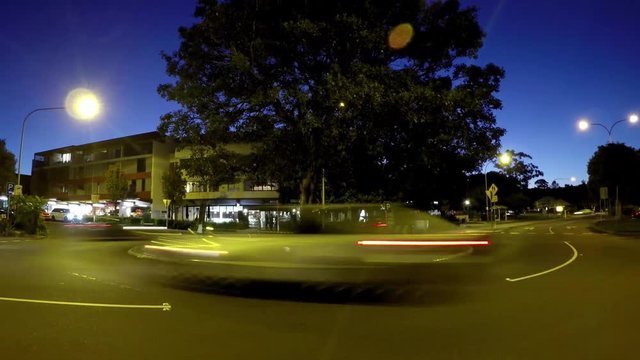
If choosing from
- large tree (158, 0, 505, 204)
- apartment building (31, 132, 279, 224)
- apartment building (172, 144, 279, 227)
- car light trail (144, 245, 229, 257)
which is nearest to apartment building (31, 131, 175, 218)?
apartment building (31, 132, 279, 224)

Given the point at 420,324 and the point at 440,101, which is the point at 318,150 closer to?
the point at 440,101

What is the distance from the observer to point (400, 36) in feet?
62.8

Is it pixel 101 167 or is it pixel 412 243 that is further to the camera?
pixel 101 167

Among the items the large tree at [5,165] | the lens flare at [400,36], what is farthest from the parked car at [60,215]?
the lens flare at [400,36]

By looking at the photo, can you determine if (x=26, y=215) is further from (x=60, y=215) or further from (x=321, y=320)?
(x=60, y=215)

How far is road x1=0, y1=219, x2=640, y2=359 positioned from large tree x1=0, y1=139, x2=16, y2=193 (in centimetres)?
6175

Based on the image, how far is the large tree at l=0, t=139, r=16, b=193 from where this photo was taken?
66500mm

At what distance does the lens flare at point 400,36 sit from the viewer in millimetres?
18984

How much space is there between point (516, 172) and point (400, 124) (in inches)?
3475

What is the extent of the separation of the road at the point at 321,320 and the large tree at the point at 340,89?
6685mm

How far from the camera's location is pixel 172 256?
16.6 metres

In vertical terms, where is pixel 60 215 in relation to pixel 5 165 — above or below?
below

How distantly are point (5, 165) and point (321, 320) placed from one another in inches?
2799

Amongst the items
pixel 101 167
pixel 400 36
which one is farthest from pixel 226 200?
pixel 400 36
